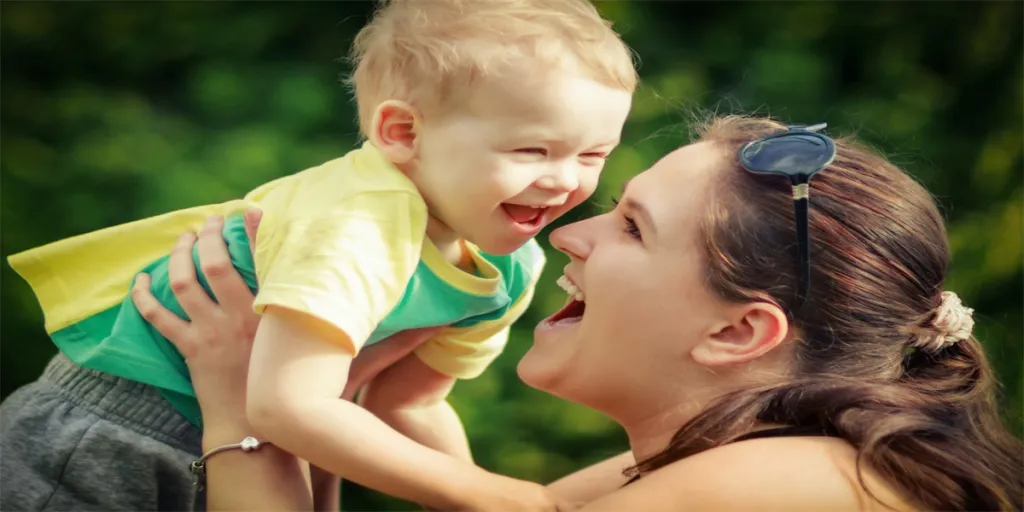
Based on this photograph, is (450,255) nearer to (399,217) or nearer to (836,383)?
(399,217)

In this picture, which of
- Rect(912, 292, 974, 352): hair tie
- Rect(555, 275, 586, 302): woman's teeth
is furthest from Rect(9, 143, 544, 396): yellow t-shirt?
Rect(912, 292, 974, 352): hair tie

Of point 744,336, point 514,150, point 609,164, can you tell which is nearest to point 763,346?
point 744,336

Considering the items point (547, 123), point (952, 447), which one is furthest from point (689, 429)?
point (547, 123)

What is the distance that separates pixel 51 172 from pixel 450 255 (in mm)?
2825

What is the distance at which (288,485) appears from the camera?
2117 millimetres

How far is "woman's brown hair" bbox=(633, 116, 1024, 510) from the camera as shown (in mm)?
1930

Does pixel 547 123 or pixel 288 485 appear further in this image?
pixel 288 485

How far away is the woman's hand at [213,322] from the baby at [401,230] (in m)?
0.03

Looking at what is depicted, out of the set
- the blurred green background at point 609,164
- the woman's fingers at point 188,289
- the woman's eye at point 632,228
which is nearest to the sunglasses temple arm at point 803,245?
the woman's eye at point 632,228

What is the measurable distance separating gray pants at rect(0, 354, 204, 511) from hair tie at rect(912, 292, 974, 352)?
136 cm

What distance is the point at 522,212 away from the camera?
2033 mm

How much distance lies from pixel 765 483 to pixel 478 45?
84 centimetres

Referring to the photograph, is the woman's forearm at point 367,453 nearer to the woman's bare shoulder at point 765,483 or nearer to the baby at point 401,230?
the baby at point 401,230

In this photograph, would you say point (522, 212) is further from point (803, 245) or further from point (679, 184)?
point (803, 245)
